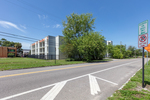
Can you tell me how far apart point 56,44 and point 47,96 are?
98.7 feet

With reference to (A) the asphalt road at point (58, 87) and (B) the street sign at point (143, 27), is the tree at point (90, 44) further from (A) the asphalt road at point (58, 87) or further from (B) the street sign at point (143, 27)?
(B) the street sign at point (143, 27)

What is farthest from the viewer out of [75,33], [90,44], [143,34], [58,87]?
[75,33]

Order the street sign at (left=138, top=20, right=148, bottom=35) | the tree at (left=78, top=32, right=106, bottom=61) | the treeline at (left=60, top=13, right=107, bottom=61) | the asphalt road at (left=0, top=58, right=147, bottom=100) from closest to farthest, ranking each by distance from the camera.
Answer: the asphalt road at (left=0, top=58, right=147, bottom=100) < the street sign at (left=138, top=20, right=148, bottom=35) < the tree at (left=78, top=32, right=106, bottom=61) < the treeline at (left=60, top=13, right=107, bottom=61)

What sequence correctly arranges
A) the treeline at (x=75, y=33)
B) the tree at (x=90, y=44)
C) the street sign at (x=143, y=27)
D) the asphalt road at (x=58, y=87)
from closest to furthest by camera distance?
the asphalt road at (x=58, y=87) → the street sign at (x=143, y=27) → the tree at (x=90, y=44) → the treeline at (x=75, y=33)

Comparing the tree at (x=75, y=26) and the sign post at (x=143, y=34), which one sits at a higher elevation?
the tree at (x=75, y=26)

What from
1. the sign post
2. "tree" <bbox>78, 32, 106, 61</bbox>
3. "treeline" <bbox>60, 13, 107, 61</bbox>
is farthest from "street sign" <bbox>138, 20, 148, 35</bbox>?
"treeline" <bbox>60, 13, 107, 61</bbox>

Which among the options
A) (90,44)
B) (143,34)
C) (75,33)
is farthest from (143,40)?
(75,33)

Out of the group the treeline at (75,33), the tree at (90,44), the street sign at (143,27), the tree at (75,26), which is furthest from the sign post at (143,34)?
the tree at (75,26)

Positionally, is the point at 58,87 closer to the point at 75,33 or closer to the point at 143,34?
the point at 143,34

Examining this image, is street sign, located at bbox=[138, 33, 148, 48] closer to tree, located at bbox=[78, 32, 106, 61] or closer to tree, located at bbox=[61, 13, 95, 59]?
tree, located at bbox=[78, 32, 106, 61]

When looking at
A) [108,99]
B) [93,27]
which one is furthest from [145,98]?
[93,27]

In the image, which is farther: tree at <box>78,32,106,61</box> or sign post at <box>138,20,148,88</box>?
tree at <box>78,32,106,61</box>

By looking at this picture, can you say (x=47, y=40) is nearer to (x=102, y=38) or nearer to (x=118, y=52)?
(x=102, y=38)

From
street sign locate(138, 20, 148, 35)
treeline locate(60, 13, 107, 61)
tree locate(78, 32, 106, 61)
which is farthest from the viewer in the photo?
treeline locate(60, 13, 107, 61)
